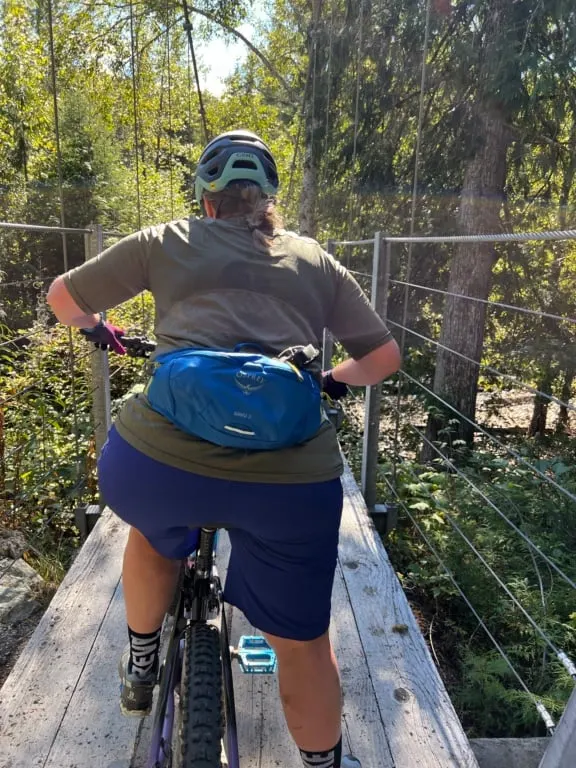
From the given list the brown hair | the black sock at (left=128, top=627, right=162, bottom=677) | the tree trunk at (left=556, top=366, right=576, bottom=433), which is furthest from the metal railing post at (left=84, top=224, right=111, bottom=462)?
the tree trunk at (left=556, top=366, right=576, bottom=433)

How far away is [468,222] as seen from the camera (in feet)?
21.7

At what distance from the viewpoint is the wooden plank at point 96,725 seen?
157 centimetres

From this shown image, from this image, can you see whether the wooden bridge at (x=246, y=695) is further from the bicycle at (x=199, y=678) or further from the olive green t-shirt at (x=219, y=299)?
the olive green t-shirt at (x=219, y=299)

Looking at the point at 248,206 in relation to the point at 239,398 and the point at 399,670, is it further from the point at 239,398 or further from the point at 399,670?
the point at 399,670

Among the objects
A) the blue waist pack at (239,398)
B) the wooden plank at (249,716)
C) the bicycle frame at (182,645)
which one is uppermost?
the blue waist pack at (239,398)

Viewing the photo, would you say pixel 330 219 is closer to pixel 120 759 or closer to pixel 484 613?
pixel 484 613

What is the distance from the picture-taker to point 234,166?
1332 millimetres

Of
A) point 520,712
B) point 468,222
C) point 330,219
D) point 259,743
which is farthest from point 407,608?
point 330,219

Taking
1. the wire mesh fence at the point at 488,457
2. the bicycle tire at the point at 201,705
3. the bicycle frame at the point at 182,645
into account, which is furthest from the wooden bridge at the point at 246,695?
the bicycle tire at the point at 201,705

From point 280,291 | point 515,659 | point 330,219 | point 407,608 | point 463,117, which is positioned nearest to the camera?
point 280,291

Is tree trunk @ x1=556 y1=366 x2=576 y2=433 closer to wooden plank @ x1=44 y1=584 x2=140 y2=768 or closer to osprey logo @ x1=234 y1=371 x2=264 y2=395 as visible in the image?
wooden plank @ x1=44 y1=584 x2=140 y2=768

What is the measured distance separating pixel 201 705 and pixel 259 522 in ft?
1.19

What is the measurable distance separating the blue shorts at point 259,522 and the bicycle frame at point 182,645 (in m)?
0.18

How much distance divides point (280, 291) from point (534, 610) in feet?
7.58
